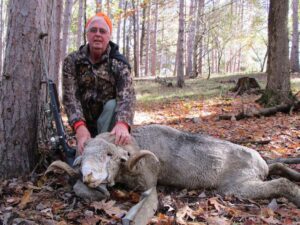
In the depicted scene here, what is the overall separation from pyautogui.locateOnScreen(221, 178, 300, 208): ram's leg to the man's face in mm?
2190

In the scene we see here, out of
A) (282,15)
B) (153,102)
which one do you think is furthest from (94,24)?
(153,102)

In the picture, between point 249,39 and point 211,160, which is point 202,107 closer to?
point 211,160

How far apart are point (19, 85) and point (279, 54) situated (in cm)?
690

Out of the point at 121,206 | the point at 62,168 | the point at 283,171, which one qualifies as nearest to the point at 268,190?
the point at 283,171

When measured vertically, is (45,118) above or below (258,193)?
above

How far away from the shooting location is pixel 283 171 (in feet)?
14.3

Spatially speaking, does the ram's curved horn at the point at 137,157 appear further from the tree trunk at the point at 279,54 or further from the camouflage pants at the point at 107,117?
the tree trunk at the point at 279,54

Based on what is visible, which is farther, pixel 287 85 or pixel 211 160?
pixel 287 85

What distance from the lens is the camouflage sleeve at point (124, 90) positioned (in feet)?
13.5

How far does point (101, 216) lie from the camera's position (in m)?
3.24

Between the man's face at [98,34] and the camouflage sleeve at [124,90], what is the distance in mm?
268

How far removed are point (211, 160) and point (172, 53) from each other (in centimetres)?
4738

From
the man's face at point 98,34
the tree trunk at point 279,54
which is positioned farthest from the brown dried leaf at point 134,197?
the tree trunk at point 279,54

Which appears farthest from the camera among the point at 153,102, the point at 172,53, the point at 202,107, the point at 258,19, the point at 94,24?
the point at 172,53
